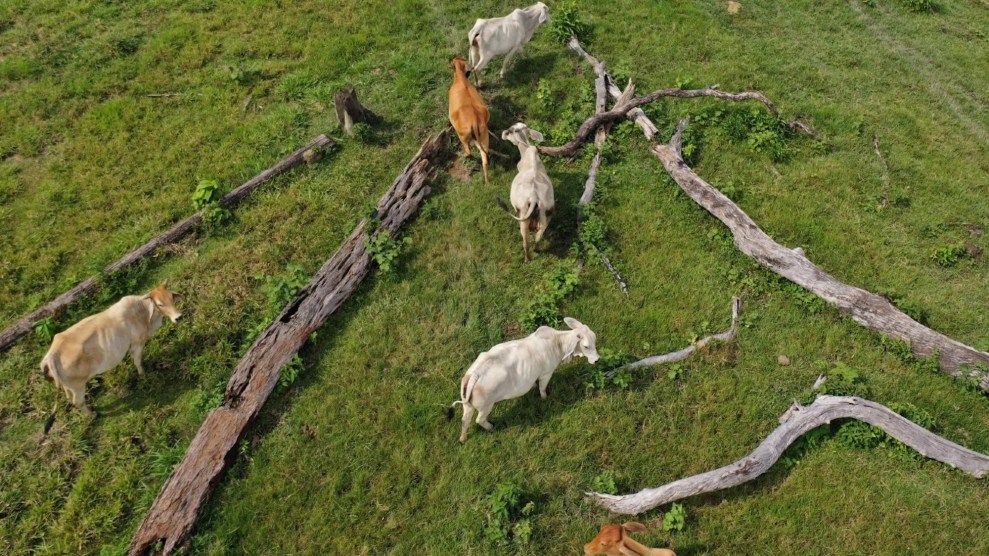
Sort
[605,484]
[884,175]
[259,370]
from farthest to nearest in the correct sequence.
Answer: [884,175] < [259,370] < [605,484]

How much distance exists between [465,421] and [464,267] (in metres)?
2.73

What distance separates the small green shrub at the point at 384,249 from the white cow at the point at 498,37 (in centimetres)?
444

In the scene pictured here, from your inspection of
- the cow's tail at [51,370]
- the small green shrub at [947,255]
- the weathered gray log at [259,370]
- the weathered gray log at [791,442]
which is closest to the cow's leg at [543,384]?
the weathered gray log at [791,442]

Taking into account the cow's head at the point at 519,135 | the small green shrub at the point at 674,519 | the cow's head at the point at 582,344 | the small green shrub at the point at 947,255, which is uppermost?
the cow's head at the point at 519,135

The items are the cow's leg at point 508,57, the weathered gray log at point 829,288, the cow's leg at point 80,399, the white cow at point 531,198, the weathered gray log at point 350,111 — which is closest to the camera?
the cow's leg at point 80,399

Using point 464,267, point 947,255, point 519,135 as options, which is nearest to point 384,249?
point 464,267

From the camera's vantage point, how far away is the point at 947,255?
31.0 ft

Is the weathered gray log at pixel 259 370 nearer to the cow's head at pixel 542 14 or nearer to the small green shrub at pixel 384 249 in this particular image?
the small green shrub at pixel 384 249

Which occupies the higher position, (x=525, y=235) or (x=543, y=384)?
(x=525, y=235)

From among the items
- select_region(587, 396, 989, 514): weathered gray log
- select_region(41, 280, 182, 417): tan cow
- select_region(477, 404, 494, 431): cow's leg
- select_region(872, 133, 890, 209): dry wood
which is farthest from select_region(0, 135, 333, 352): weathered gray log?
select_region(872, 133, 890, 209): dry wood

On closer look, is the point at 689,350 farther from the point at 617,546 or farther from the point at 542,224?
the point at 617,546

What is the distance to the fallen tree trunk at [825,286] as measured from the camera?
796 centimetres

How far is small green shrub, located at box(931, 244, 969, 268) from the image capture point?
9.47m

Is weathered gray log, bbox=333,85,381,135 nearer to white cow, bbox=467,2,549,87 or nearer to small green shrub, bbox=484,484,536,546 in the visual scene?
white cow, bbox=467,2,549,87
